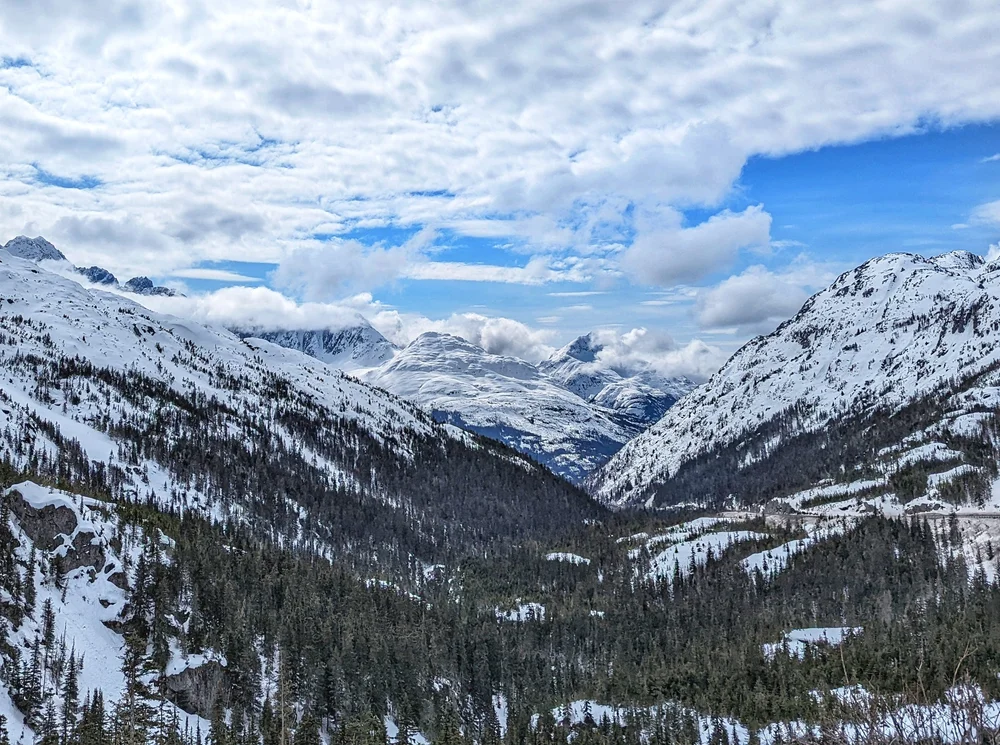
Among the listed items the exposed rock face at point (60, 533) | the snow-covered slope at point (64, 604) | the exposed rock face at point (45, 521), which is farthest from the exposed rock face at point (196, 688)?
the exposed rock face at point (45, 521)

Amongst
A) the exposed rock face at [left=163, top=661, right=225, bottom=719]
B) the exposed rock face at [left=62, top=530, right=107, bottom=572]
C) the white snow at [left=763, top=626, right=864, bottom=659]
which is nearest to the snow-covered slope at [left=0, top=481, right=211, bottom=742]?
the exposed rock face at [left=62, top=530, right=107, bottom=572]

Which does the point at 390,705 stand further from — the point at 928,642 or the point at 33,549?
the point at 928,642

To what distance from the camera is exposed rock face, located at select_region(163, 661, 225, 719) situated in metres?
135

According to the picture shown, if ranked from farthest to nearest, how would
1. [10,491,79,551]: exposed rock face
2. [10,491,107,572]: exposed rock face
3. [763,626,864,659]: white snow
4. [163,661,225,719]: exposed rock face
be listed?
[763,626,864,659]: white snow → [10,491,79,551]: exposed rock face → [10,491,107,572]: exposed rock face → [163,661,225,719]: exposed rock face

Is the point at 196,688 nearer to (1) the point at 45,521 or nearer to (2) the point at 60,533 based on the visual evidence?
(2) the point at 60,533

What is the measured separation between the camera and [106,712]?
12119cm

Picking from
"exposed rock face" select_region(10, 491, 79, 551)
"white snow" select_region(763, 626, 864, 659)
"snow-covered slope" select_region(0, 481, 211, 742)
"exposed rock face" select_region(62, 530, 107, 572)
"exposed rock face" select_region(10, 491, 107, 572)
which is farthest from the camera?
"white snow" select_region(763, 626, 864, 659)

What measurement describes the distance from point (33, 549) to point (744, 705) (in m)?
142

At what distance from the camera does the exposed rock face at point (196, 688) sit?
443 feet

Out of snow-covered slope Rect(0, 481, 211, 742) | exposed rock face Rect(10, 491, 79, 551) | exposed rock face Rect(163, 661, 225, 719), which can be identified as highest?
exposed rock face Rect(10, 491, 79, 551)

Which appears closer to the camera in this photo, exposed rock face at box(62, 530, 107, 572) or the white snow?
exposed rock face at box(62, 530, 107, 572)

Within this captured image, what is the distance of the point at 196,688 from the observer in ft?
452

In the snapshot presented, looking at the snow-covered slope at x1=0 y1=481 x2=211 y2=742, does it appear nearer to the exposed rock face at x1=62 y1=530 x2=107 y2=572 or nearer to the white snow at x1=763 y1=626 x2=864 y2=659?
the exposed rock face at x1=62 y1=530 x2=107 y2=572

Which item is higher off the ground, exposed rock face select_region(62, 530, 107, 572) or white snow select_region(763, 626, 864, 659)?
exposed rock face select_region(62, 530, 107, 572)
